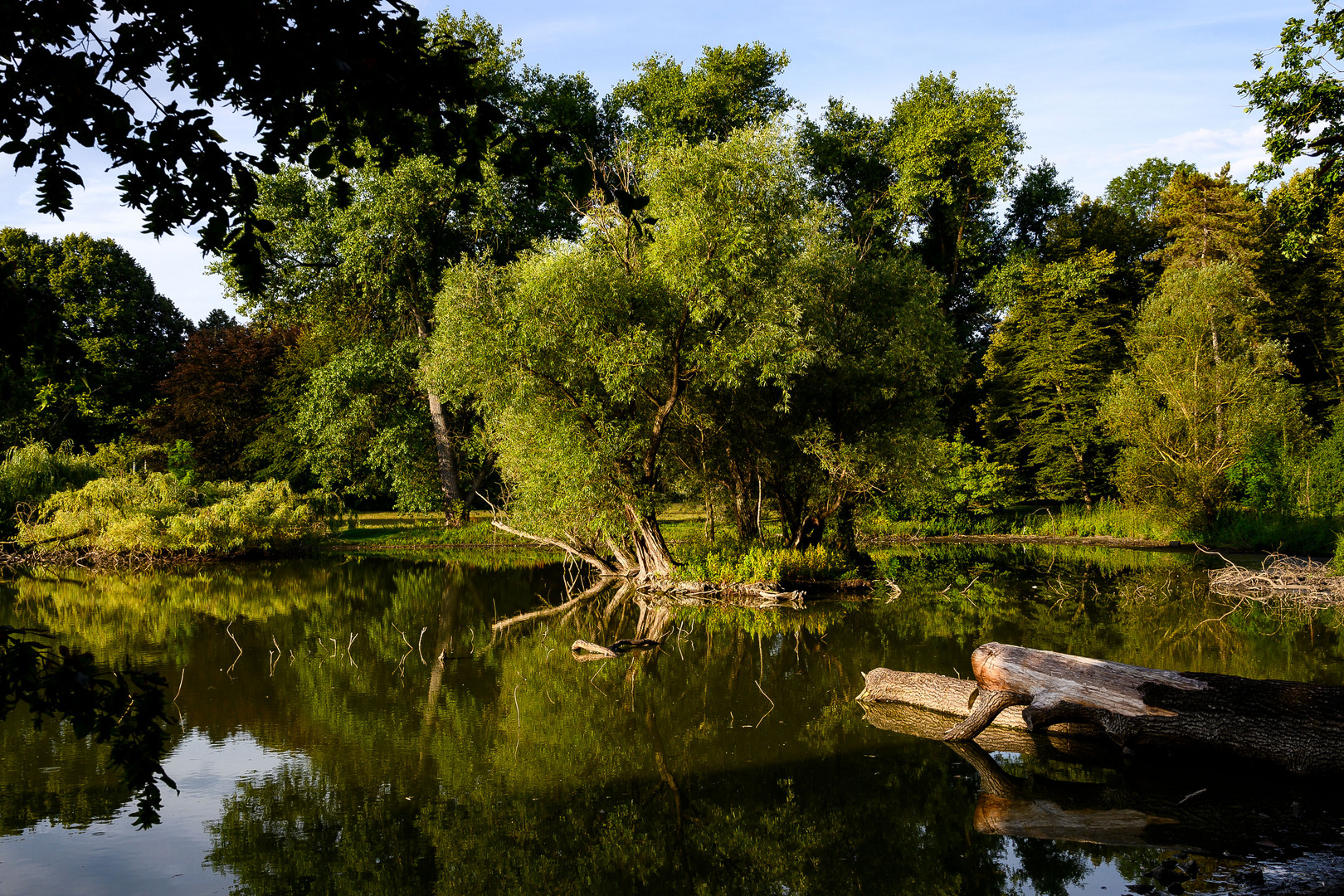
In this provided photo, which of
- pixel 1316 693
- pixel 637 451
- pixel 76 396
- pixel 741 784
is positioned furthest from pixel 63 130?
pixel 637 451

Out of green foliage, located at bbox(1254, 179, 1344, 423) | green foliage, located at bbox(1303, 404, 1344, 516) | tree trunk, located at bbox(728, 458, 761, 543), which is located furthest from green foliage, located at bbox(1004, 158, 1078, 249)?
tree trunk, located at bbox(728, 458, 761, 543)

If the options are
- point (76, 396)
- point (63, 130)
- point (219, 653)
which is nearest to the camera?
point (63, 130)

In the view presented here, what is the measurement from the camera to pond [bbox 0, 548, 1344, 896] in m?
5.97

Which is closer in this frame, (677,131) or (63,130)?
(63,130)

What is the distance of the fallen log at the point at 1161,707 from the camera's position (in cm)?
746

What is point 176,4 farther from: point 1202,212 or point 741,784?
point 1202,212

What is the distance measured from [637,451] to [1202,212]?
28.7m

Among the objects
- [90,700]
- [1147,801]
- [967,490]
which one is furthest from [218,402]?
[90,700]

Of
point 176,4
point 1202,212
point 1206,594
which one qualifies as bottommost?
point 1206,594

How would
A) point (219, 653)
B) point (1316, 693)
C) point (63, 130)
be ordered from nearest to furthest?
point (63, 130) → point (1316, 693) → point (219, 653)

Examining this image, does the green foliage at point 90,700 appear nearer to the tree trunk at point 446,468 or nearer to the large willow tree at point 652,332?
the large willow tree at point 652,332

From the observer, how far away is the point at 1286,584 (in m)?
17.8

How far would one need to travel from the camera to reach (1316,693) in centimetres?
753

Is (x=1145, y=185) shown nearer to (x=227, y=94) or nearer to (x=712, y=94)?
(x=712, y=94)
